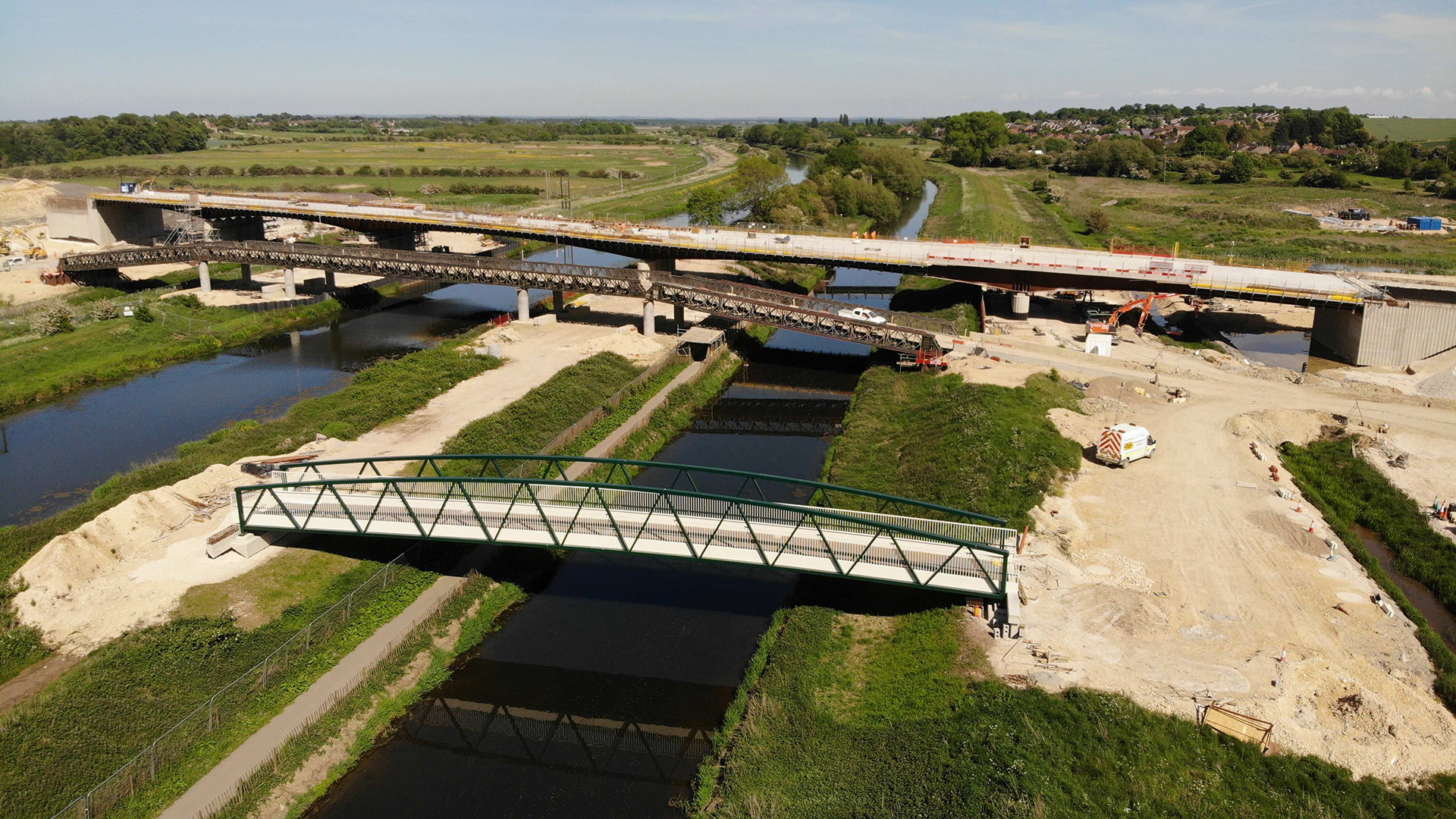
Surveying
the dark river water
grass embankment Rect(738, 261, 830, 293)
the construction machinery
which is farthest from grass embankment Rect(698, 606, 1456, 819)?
the construction machinery

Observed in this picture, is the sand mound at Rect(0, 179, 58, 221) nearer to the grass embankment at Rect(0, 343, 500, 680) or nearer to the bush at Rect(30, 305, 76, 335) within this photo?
the bush at Rect(30, 305, 76, 335)

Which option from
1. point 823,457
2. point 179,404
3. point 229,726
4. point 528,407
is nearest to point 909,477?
point 823,457

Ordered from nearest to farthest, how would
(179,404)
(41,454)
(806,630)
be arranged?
(806,630), (41,454), (179,404)

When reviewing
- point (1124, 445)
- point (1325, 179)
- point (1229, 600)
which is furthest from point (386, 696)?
point (1325, 179)

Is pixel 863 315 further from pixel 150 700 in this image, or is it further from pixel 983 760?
pixel 150 700

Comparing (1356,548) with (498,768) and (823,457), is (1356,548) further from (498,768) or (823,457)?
(498,768)

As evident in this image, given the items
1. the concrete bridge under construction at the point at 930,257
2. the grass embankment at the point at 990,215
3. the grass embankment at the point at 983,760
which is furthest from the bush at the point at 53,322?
the grass embankment at the point at 990,215

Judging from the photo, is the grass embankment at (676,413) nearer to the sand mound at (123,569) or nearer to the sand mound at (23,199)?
the sand mound at (123,569)
